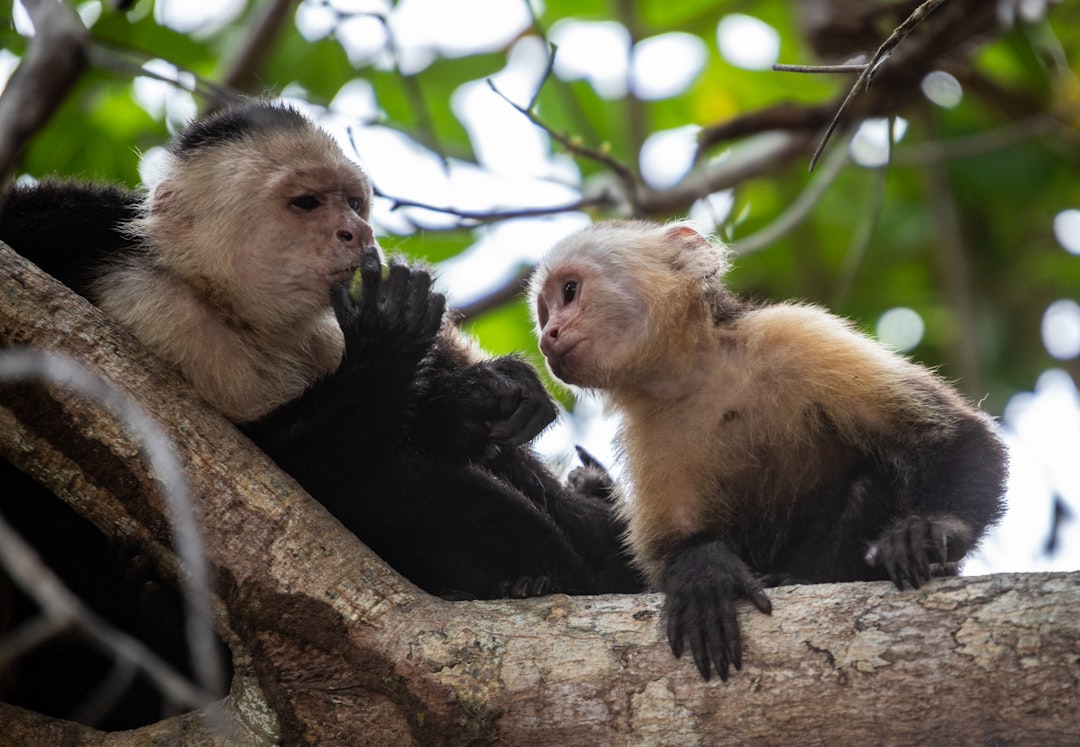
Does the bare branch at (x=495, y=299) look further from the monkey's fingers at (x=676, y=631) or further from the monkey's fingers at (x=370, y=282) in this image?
the monkey's fingers at (x=676, y=631)

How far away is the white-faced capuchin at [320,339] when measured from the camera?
3.96 metres

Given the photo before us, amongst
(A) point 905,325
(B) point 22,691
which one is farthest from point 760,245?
(B) point 22,691

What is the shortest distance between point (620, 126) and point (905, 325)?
2.11m

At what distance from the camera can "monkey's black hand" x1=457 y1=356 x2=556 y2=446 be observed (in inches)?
171

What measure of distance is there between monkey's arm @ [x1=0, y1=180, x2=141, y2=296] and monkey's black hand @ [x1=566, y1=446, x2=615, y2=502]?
1968 millimetres

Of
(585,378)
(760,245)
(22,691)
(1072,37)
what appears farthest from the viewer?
(1072,37)

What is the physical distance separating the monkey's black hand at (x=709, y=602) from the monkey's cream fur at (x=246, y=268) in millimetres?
1411

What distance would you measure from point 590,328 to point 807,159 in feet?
10.5

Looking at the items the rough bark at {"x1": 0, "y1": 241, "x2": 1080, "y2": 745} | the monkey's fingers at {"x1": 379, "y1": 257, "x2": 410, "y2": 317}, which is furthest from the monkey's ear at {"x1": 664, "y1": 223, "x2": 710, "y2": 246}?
the rough bark at {"x1": 0, "y1": 241, "x2": 1080, "y2": 745}

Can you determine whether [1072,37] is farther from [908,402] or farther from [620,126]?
[908,402]

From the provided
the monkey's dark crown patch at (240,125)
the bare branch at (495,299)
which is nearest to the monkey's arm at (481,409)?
the monkey's dark crown patch at (240,125)

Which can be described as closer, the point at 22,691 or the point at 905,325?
the point at 22,691

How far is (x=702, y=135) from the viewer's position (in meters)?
6.02

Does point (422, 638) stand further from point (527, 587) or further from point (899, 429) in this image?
point (899, 429)
